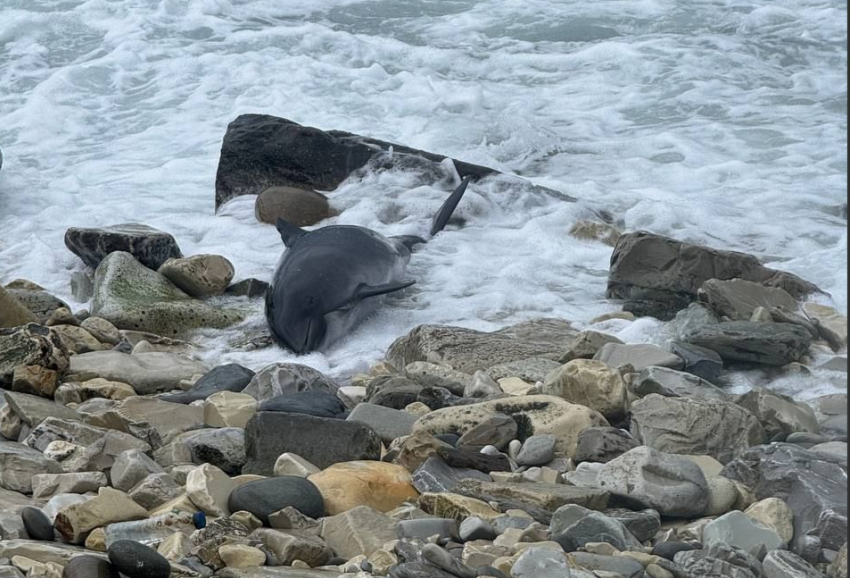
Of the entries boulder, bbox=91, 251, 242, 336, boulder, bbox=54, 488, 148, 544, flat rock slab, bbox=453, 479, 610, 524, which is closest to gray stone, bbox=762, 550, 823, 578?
flat rock slab, bbox=453, 479, 610, 524

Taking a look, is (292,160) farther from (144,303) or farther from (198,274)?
(144,303)

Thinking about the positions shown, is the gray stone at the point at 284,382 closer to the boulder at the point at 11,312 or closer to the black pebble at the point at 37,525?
the boulder at the point at 11,312

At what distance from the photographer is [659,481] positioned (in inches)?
140

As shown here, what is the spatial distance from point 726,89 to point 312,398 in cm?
743

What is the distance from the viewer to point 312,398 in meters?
4.47

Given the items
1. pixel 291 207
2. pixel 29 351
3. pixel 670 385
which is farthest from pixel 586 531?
pixel 291 207

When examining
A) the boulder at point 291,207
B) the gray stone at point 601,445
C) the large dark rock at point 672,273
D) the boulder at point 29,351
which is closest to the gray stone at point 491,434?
the gray stone at point 601,445

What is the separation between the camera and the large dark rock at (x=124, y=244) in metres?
7.06

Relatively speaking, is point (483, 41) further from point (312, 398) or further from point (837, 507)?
point (837, 507)

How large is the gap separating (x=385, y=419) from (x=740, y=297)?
7.40 ft

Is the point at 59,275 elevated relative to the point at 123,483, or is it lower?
lower

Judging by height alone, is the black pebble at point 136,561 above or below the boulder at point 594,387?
above

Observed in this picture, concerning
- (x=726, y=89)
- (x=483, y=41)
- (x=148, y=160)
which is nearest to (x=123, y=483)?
(x=148, y=160)

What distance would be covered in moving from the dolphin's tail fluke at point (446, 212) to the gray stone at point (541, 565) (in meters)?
4.98
